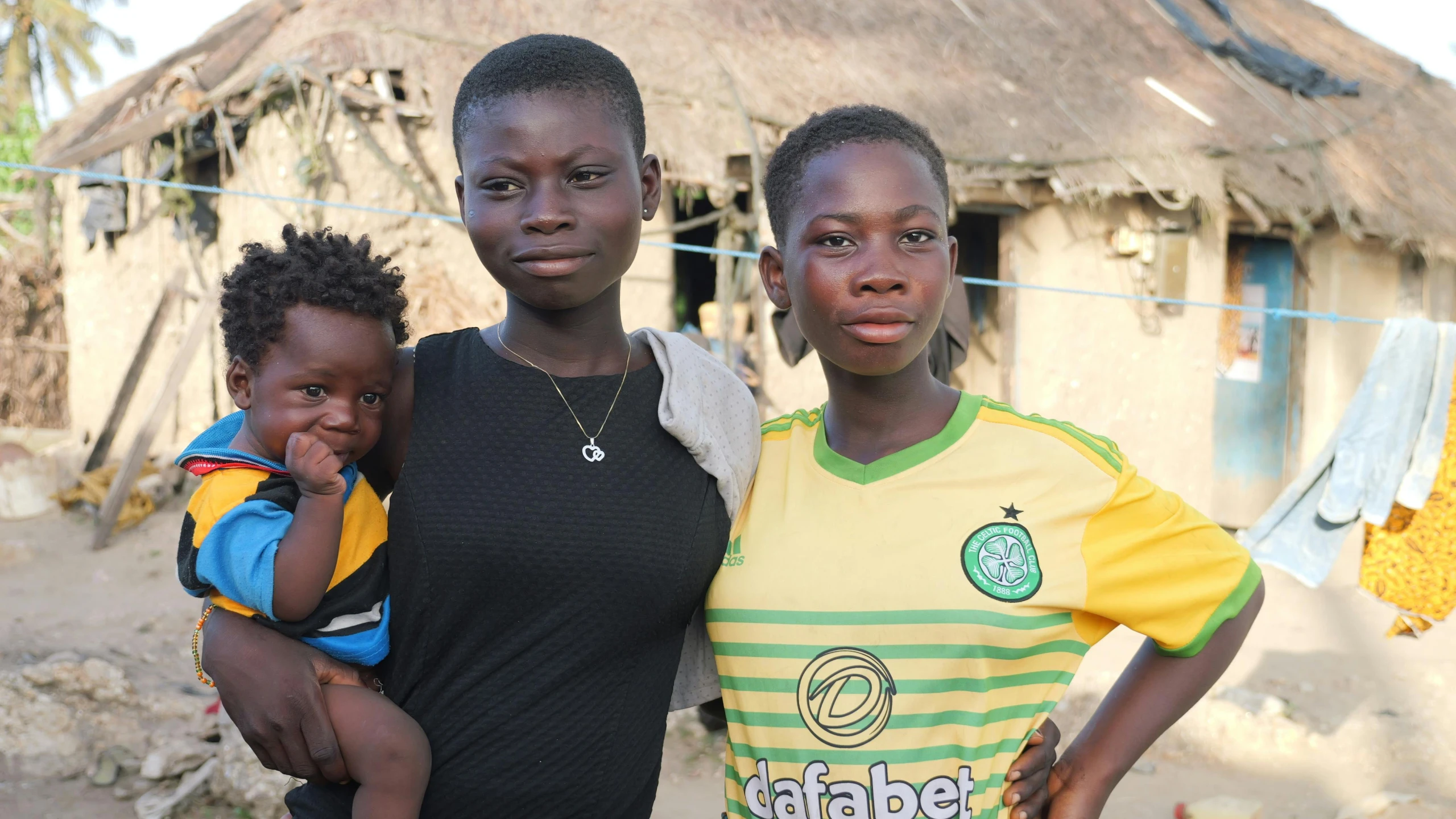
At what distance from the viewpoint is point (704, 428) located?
1376 millimetres

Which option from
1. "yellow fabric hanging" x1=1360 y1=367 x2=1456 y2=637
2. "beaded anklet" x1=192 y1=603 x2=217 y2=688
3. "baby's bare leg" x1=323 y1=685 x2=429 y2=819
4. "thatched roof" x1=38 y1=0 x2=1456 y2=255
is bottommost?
"yellow fabric hanging" x1=1360 y1=367 x2=1456 y2=637

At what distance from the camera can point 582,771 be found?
1.34 metres

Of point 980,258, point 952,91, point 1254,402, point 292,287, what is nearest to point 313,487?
point 292,287

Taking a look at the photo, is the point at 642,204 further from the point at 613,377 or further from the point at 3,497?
the point at 3,497

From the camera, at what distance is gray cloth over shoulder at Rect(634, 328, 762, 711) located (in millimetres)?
1373

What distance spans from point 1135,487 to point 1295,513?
3.54 metres

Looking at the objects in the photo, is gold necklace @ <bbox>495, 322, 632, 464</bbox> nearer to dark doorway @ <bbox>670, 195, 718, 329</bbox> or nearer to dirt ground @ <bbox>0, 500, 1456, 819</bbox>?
dirt ground @ <bbox>0, 500, 1456, 819</bbox>

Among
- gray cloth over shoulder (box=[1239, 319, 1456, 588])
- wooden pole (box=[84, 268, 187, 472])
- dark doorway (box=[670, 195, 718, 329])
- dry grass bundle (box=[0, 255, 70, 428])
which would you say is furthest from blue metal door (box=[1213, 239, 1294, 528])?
dry grass bundle (box=[0, 255, 70, 428])

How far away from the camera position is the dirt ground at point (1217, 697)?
385cm

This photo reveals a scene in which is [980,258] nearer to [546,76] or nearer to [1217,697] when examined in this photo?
[1217,697]

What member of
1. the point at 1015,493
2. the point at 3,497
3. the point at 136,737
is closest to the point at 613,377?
the point at 1015,493

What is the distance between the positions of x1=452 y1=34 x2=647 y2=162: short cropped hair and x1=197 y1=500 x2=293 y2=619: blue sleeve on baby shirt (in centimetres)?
54

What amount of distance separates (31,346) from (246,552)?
12996 millimetres

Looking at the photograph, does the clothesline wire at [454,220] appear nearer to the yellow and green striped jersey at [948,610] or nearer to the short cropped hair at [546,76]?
the short cropped hair at [546,76]
